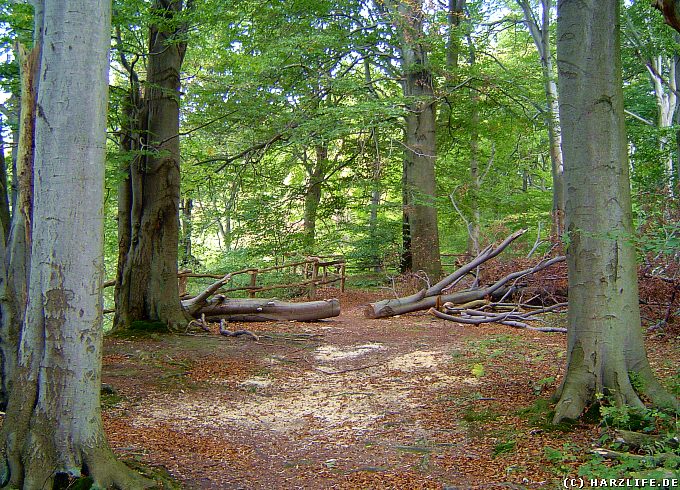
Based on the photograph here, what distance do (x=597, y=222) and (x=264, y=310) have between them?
26.7 ft

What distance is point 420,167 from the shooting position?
17.0 meters

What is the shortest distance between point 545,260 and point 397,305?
10.8ft

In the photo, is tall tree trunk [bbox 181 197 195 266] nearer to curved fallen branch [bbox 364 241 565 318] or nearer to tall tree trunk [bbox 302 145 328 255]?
tall tree trunk [bbox 302 145 328 255]

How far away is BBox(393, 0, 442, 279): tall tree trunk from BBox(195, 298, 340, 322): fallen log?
4592mm

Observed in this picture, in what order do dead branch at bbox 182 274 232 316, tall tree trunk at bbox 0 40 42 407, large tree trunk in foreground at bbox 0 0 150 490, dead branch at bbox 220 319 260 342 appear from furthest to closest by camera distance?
1. dead branch at bbox 182 274 232 316
2. dead branch at bbox 220 319 260 342
3. tall tree trunk at bbox 0 40 42 407
4. large tree trunk in foreground at bbox 0 0 150 490

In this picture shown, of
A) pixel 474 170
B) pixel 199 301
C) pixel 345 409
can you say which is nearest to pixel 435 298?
pixel 199 301

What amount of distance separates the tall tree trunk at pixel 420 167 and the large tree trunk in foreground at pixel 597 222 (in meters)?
10.4

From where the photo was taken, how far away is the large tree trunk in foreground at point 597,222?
499cm

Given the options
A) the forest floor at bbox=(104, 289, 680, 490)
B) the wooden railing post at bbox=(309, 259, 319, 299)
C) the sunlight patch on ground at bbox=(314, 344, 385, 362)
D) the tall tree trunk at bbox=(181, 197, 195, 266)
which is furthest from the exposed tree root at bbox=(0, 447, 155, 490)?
the tall tree trunk at bbox=(181, 197, 195, 266)

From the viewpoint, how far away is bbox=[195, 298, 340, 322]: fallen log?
1171 centimetres

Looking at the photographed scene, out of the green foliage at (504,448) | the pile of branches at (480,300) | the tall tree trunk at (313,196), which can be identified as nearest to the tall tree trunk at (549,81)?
the pile of branches at (480,300)

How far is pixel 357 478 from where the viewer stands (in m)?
4.32

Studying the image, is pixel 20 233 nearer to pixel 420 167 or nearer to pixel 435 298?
pixel 435 298

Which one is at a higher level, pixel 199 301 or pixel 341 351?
pixel 199 301
